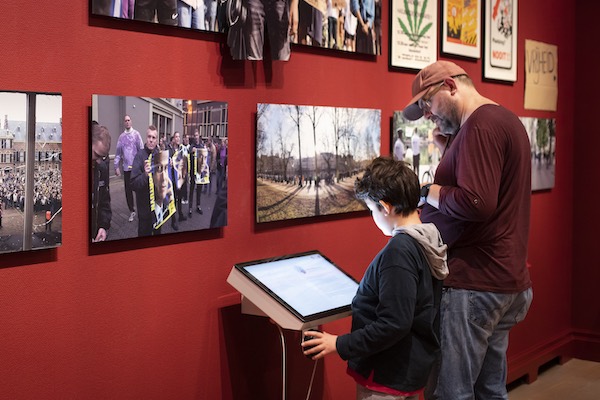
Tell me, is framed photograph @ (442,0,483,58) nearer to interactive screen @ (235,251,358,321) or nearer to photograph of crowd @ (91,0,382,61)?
photograph of crowd @ (91,0,382,61)

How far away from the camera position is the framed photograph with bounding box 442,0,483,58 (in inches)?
147

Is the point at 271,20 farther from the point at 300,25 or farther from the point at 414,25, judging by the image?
the point at 414,25

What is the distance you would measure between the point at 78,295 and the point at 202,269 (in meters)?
0.50

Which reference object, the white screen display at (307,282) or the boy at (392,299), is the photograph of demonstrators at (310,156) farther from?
the boy at (392,299)

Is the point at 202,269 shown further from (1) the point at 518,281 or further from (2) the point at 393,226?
(1) the point at 518,281

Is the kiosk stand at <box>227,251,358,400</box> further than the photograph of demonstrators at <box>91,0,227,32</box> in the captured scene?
Yes

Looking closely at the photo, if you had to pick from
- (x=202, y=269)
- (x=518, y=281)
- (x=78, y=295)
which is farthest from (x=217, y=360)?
(x=518, y=281)

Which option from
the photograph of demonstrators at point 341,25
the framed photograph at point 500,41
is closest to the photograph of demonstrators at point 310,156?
the photograph of demonstrators at point 341,25

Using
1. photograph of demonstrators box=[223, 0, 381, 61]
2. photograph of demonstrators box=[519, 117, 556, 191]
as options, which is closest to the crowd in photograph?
photograph of demonstrators box=[223, 0, 381, 61]

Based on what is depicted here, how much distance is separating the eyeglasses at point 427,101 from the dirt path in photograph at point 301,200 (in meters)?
0.53

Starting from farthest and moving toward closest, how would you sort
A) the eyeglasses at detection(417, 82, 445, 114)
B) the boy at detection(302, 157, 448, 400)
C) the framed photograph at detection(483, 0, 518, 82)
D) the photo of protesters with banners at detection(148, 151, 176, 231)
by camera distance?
the framed photograph at detection(483, 0, 518, 82) → the eyeglasses at detection(417, 82, 445, 114) → the photo of protesters with banners at detection(148, 151, 176, 231) → the boy at detection(302, 157, 448, 400)

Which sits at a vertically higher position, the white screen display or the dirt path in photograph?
the dirt path in photograph

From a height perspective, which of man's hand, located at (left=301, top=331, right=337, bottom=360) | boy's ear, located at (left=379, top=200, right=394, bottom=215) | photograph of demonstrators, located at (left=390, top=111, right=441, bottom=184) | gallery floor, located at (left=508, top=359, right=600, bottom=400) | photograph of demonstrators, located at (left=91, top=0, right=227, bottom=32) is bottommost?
gallery floor, located at (left=508, top=359, right=600, bottom=400)

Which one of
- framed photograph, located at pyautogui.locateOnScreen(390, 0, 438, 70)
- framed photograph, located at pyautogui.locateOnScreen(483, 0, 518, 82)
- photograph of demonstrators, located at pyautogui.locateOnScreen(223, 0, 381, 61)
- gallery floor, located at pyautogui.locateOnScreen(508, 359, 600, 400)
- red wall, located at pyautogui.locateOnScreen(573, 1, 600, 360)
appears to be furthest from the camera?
red wall, located at pyautogui.locateOnScreen(573, 1, 600, 360)
